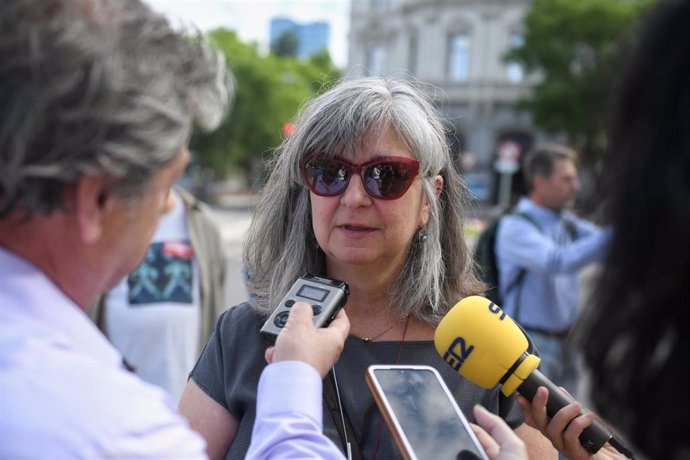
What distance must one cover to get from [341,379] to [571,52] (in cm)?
3567

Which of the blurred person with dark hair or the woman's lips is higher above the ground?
the blurred person with dark hair

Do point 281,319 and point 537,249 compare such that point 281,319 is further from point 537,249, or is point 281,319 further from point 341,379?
point 537,249

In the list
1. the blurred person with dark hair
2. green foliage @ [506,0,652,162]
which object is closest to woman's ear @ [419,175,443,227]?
the blurred person with dark hair

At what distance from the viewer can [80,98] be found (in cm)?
128

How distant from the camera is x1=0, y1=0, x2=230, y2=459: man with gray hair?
1.24m

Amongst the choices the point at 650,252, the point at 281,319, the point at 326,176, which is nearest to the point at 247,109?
the point at 326,176

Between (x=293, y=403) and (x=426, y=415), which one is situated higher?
(x=293, y=403)

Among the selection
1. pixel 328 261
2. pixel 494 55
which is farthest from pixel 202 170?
pixel 328 261

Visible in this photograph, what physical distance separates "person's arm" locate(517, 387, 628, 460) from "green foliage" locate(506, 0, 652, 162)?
33.5 m

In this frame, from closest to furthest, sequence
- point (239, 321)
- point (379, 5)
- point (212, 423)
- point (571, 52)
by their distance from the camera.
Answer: point (212, 423)
point (239, 321)
point (571, 52)
point (379, 5)

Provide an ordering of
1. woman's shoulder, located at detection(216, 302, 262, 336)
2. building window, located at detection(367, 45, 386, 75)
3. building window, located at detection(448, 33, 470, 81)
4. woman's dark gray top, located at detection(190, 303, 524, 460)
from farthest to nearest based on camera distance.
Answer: building window, located at detection(367, 45, 386, 75) < building window, located at detection(448, 33, 470, 81) < woman's shoulder, located at detection(216, 302, 262, 336) < woman's dark gray top, located at detection(190, 303, 524, 460)

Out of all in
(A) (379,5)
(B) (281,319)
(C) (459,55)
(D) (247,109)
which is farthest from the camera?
(A) (379,5)

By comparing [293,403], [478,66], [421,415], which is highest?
[293,403]

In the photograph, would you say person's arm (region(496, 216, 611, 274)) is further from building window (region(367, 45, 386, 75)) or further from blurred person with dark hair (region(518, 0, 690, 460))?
building window (region(367, 45, 386, 75))
